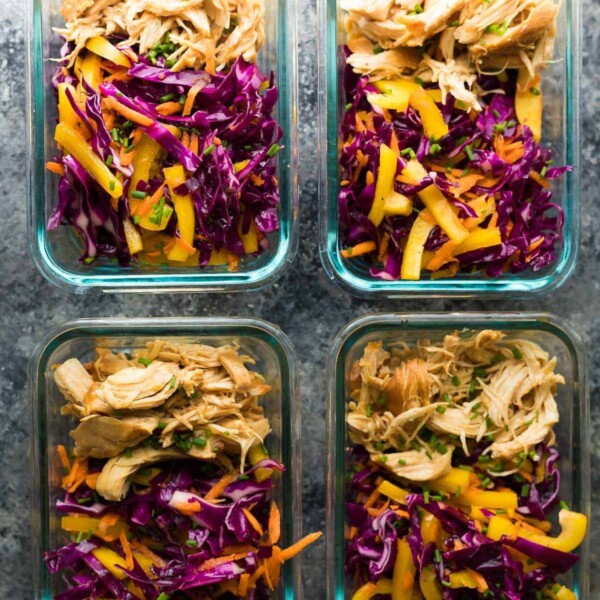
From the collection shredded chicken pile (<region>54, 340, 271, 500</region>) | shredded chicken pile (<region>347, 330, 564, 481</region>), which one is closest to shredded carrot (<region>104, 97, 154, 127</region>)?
shredded chicken pile (<region>54, 340, 271, 500</region>)

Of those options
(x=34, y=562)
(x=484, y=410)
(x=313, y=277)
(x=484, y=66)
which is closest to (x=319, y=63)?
(x=484, y=66)

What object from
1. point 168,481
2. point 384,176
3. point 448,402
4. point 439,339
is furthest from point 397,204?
point 168,481

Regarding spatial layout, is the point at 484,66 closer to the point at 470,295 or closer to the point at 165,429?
the point at 470,295

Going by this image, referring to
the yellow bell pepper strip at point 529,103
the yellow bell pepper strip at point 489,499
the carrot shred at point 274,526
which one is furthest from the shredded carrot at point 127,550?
the yellow bell pepper strip at point 529,103

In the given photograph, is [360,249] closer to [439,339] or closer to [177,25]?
[439,339]

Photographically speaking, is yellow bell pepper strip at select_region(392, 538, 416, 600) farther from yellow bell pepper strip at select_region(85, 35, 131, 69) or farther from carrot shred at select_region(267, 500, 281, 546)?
yellow bell pepper strip at select_region(85, 35, 131, 69)

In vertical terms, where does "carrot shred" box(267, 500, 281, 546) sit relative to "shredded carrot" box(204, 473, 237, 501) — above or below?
below

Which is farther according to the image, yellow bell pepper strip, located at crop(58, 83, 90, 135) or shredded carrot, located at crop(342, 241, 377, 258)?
shredded carrot, located at crop(342, 241, 377, 258)

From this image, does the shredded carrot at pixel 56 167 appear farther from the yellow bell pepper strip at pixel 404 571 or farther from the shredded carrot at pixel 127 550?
the yellow bell pepper strip at pixel 404 571
